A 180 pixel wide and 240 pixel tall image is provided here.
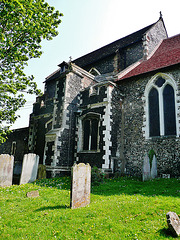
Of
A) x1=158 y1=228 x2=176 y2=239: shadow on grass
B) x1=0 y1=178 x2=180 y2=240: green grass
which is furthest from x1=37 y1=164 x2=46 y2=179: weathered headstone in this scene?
x1=158 y1=228 x2=176 y2=239: shadow on grass

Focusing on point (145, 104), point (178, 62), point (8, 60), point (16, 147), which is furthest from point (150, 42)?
point (16, 147)

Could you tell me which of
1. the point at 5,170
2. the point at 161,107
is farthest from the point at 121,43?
the point at 5,170

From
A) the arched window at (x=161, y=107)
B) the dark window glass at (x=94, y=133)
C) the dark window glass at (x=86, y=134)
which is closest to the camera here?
the arched window at (x=161, y=107)

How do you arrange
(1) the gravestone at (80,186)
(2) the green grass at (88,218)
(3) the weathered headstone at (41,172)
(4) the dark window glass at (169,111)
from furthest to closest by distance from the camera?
1. (3) the weathered headstone at (41,172)
2. (4) the dark window glass at (169,111)
3. (1) the gravestone at (80,186)
4. (2) the green grass at (88,218)

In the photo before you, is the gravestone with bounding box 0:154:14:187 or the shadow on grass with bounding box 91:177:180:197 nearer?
the shadow on grass with bounding box 91:177:180:197

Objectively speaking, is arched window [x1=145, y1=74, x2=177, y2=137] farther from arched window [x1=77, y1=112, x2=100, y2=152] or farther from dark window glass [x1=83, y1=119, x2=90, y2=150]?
dark window glass [x1=83, y1=119, x2=90, y2=150]

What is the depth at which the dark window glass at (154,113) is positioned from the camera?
438 inches

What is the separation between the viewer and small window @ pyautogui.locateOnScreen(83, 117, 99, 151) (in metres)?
12.3

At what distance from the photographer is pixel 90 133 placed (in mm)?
12688

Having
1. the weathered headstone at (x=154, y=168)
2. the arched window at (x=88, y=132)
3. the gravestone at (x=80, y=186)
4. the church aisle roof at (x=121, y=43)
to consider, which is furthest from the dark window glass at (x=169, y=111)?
the church aisle roof at (x=121, y=43)

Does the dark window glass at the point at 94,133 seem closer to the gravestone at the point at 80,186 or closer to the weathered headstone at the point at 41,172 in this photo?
the weathered headstone at the point at 41,172

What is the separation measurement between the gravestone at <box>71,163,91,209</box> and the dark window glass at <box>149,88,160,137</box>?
20.3ft

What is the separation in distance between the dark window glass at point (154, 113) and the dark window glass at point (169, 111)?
454 millimetres

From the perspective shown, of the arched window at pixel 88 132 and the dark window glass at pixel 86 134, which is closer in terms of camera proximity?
the arched window at pixel 88 132
